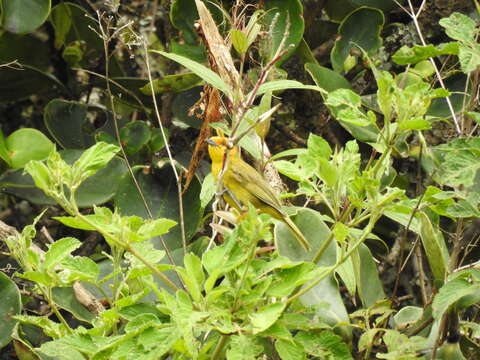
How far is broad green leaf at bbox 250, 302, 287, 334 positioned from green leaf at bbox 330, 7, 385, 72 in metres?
1.15

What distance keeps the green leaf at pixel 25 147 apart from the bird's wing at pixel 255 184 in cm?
58

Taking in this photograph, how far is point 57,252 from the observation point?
1066mm

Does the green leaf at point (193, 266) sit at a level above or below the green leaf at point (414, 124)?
below

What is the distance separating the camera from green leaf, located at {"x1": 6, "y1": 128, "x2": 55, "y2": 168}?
5.63ft

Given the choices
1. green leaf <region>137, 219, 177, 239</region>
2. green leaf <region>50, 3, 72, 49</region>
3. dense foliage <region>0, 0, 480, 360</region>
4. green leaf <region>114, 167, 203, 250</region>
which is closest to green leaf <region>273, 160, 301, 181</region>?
dense foliage <region>0, 0, 480, 360</region>

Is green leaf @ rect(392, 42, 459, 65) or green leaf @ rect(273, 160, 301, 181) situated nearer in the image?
green leaf @ rect(273, 160, 301, 181)

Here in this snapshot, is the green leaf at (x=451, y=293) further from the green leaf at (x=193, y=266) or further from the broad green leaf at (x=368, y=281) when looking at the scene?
the green leaf at (x=193, y=266)

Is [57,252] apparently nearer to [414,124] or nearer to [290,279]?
[290,279]

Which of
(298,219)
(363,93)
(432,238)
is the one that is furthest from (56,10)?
(432,238)

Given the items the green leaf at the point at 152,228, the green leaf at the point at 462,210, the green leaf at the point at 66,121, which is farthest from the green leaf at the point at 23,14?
the green leaf at the point at 462,210

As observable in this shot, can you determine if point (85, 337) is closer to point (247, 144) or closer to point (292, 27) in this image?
point (247, 144)

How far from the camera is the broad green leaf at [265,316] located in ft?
2.82

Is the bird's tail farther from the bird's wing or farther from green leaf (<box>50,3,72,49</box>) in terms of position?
green leaf (<box>50,3,72,49</box>)

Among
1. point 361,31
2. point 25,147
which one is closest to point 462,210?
point 361,31
